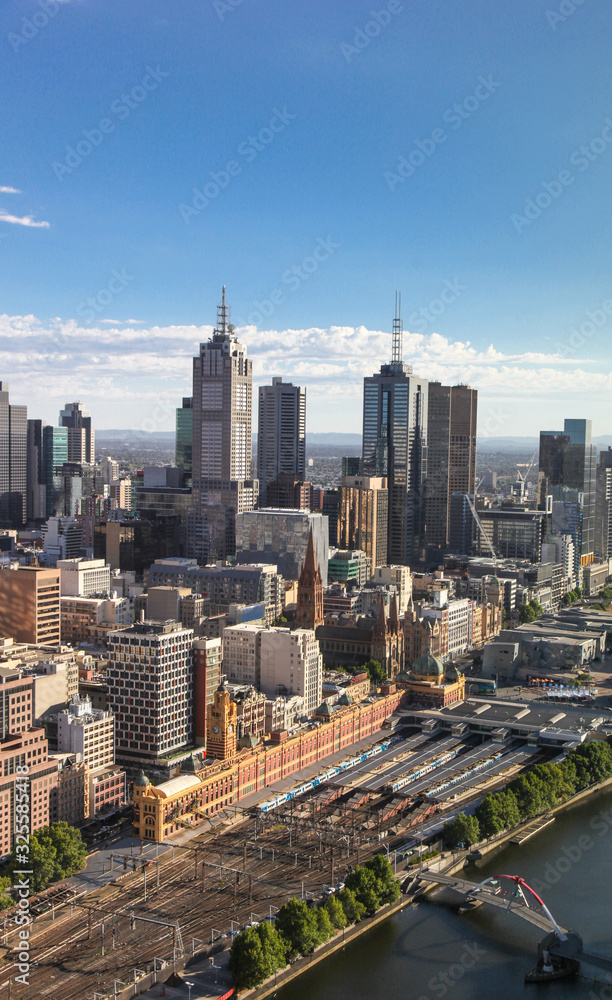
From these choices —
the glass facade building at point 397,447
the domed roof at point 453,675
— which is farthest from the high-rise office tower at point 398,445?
the domed roof at point 453,675

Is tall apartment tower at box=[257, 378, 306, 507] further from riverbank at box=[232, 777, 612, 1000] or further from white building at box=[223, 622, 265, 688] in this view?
riverbank at box=[232, 777, 612, 1000]

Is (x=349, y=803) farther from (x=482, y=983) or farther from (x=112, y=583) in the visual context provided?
(x=112, y=583)

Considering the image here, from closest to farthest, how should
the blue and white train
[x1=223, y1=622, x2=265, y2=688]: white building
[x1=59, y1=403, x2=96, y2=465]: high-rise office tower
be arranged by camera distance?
the blue and white train → [x1=223, y1=622, x2=265, y2=688]: white building → [x1=59, y1=403, x2=96, y2=465]: high-rise office tower

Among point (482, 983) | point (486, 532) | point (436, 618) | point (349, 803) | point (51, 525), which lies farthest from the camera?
point (486, 532)

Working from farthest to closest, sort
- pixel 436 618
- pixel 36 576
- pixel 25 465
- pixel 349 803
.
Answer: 1. pixel 25 465
2. pixel 436 618
3. pixel 36 576
4. pixel 349 803

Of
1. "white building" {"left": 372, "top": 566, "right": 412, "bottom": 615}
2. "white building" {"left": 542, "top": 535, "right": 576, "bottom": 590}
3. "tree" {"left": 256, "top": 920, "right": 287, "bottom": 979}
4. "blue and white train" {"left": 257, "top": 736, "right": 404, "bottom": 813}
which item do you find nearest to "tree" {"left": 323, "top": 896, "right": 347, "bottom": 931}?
"tree" {"left": 256, "top": 920, "right": 287, "bottom": 979}

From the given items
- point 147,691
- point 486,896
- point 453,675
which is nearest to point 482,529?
point 453,675

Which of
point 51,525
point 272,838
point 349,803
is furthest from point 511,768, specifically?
point 51,525
